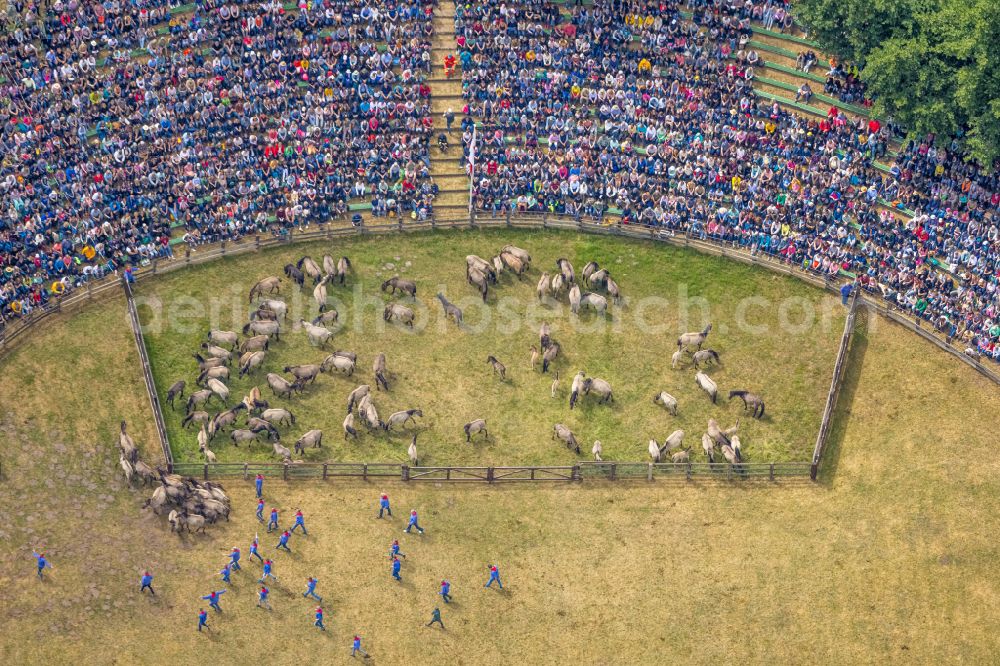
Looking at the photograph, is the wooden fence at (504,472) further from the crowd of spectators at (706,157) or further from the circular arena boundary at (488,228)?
the crowd of spectators at (706,157)

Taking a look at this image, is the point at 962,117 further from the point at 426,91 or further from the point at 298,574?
the point at 298,574

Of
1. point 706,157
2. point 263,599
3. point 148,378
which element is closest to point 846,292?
point 706,157

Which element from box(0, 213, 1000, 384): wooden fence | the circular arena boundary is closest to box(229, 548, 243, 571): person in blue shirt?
the circular arena boundary

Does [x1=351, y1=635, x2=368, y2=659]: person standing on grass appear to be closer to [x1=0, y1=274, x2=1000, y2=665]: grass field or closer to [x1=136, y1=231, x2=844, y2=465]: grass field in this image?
[x1=0, y1=274, x2=1000, y2=665]: grass field

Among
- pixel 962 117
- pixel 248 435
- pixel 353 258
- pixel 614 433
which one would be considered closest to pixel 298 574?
pixel 248 435

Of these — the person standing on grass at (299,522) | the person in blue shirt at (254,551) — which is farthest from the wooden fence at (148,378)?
the person standing on grass at (299,522)
